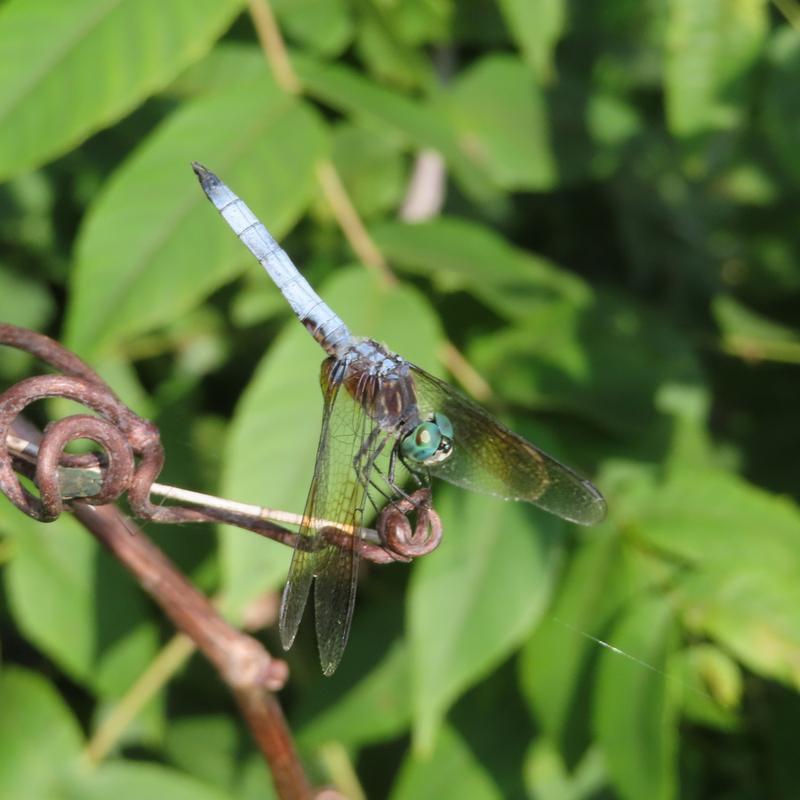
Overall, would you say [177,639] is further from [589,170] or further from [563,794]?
[589,170]

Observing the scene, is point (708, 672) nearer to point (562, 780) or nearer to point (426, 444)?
point (562, 780)

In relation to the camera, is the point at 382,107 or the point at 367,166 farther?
the point at 367,166

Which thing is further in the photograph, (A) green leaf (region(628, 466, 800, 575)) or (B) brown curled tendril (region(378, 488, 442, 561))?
(A) green leaf (region(628, 466, 800, 575))

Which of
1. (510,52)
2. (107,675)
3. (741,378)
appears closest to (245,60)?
(510,52)

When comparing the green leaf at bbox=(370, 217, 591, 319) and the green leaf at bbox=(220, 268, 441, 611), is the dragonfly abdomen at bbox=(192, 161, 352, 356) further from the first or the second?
the green leaf at bbox=(370, 217, 591, 319)

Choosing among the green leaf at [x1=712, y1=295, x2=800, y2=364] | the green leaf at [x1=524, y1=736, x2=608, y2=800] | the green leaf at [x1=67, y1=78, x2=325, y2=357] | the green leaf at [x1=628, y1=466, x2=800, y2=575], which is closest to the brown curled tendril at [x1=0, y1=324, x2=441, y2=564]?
the green leaf at [x1=67, y1=78, x2=325, y2=357]

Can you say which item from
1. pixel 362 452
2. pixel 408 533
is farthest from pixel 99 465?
pixel 362 452
